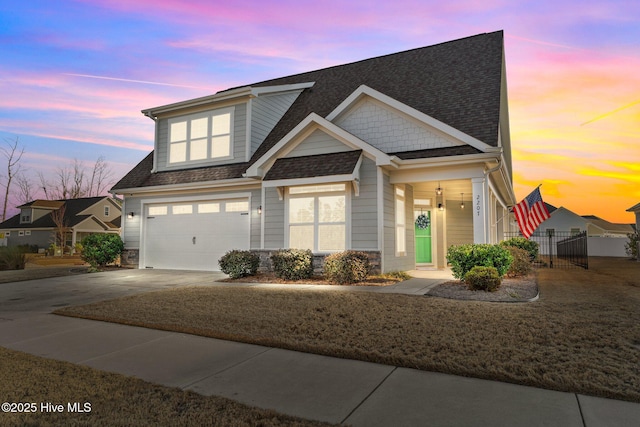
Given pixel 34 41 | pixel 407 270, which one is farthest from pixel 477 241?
pixel 34 41

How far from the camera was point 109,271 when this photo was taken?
14531mm

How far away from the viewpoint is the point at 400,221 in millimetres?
12703

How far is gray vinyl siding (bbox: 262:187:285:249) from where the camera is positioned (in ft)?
40.6

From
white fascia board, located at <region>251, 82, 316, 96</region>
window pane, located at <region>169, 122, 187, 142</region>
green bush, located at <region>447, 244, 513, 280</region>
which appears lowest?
green bush, located at <region>447, 244, 513, 280</region>

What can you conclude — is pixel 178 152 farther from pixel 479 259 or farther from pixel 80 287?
pixel 479 259

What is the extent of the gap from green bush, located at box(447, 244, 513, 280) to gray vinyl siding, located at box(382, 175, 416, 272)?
2331mm

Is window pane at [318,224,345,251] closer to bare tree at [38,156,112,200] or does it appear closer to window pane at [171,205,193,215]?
window pane at [171,205,193,215]

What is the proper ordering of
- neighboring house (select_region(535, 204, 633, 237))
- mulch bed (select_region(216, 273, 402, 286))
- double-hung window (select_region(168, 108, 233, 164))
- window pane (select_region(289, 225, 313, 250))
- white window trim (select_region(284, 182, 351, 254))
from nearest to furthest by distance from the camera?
mulch bed (select_region(216, 273, 402, 286)) < white window trim (select_region(284, 182, 351, 254)) < window pane (select_region(289, 225, 313, 250)) < double-hung window (select_region(168, 108, 233, 164)) < neighboring house (select_region(535, 204, 633, 237))

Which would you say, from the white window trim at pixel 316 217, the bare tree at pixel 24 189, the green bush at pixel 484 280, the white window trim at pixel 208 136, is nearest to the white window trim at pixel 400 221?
the white window trim at pixel 316 217

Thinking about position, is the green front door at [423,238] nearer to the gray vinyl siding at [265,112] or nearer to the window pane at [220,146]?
the gray vinyl siding at [265,112]

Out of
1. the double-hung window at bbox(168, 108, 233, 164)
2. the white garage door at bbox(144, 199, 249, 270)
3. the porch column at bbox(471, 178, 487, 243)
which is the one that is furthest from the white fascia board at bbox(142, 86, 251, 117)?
the porch column at bbox(471, 178, 487, 243)

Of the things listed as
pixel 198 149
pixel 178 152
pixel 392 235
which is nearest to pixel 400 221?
pixel 392 235

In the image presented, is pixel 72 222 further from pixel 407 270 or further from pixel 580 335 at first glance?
pixel 580 335

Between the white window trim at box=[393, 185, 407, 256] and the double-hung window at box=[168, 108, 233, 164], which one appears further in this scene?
the double-hung window at box=[168, 108, 233, 164]
